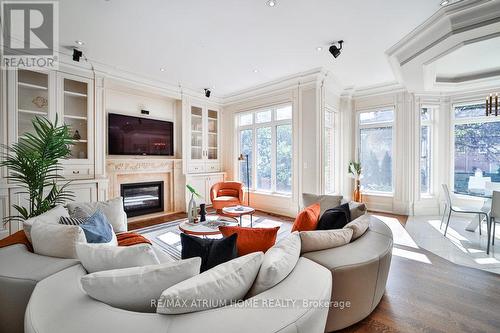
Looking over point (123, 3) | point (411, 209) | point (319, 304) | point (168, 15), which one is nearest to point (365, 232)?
point (319, 304)

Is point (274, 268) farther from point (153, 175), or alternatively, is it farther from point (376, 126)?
point (376, 126)

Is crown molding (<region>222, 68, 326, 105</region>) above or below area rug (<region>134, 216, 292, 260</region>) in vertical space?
above

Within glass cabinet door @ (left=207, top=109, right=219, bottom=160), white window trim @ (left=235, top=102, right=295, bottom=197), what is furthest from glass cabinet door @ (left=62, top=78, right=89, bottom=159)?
white window trim @ (left=235, top=102, right=295, bottom=197)

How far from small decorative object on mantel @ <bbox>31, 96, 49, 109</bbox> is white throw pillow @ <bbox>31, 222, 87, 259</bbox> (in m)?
3.04

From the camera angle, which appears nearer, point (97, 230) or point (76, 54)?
point (97, 230)

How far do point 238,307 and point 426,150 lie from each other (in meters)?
5.94

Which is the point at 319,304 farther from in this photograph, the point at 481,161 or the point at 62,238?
the point at 481,161

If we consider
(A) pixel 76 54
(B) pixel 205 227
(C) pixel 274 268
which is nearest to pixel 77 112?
(A) pixel 76 54

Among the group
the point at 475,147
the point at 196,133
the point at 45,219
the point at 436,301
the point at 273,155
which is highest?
the point at 196,133

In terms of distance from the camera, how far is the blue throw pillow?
1740 millimetres

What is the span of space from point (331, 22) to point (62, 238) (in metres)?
3.41

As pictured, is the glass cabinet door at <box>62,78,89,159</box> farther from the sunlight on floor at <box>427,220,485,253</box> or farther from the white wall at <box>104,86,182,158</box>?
the sunlight on floor at <box>427,220,485,253</box>

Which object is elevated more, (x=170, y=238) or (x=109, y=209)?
(x=109, y=209)

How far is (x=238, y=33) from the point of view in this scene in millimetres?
2975
